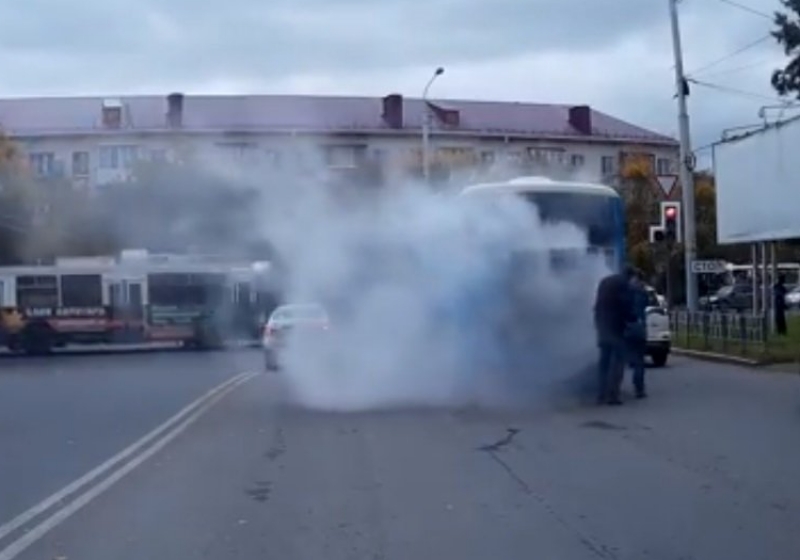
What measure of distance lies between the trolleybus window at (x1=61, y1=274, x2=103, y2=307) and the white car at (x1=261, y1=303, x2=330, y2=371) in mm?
21082

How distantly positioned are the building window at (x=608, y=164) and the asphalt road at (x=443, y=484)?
59307 mm

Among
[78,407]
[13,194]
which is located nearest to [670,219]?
[78,407]

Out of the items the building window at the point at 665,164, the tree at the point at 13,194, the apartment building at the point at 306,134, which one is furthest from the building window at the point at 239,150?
the building window at the point at 665,164

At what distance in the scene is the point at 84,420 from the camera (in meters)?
23.5

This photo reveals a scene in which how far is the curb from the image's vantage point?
3188cm

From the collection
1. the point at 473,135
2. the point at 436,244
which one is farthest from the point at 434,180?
the point at 473,135

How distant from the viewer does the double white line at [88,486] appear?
12.0 meters

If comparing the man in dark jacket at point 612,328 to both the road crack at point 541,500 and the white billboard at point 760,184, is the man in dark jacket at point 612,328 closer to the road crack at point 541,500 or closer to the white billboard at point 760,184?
the road crack at point 541,500

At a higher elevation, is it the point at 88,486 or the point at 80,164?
the point at 80,164

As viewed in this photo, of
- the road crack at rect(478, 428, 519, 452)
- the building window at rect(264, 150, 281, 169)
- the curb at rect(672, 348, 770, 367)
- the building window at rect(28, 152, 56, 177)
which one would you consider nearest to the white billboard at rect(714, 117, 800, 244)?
the curb at rect(672, 348, 770, 367)

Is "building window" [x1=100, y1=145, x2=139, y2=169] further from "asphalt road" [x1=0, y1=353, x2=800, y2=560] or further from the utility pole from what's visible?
"asphalt road" [x1=0, y1=353, x2=800, y2=560]

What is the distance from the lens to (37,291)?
178 ft

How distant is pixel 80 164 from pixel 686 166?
1904cm

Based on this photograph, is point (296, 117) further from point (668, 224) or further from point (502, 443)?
point (502, 443)
